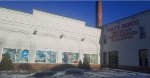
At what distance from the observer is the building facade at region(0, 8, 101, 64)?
2339cm

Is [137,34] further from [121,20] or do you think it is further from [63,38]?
[63,38]

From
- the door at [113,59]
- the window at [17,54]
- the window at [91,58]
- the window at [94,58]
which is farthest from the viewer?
the window at [94,58]

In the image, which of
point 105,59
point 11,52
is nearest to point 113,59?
point 105,59

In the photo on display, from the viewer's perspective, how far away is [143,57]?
25828mm

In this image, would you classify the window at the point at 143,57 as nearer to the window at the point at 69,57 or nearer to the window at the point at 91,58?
the window at the point at 91,58

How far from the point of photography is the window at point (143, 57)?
25.4 metres

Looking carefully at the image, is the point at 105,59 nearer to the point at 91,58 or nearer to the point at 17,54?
the point at 91,58

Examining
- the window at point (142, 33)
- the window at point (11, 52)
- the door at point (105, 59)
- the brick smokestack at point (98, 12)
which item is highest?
the brick smokestack at point (98, 12)

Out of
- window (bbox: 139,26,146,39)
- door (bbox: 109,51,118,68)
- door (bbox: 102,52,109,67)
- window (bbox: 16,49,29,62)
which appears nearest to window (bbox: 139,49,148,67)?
window (bbox: 139,26,146,39)

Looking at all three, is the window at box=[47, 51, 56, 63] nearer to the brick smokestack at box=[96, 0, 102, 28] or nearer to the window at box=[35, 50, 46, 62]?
the window at box=[35, 50, 46, 62]

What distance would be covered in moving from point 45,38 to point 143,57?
13.5 meters

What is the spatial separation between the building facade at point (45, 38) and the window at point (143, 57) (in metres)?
8.19

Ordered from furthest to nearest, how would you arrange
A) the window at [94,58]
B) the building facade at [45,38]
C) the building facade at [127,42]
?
the window at [94,58], the building facade at [127,42], the building facade at [45,38]

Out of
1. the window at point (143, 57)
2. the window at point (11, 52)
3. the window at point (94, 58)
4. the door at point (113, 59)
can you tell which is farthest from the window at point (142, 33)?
the window at point (11, 52)
